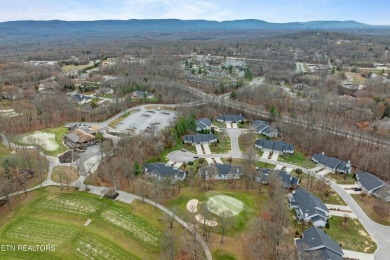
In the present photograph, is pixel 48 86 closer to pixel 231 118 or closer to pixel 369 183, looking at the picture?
pixel 231 118

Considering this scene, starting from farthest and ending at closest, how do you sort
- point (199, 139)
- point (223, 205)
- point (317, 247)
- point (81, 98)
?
1. point (81, 98)
2. point (199, 139)
3. point (223, 205)
4. point (317, 247)

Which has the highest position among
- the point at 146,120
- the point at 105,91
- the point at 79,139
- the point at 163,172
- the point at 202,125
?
the point at 105,91

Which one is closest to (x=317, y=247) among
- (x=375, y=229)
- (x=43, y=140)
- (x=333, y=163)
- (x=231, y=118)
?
(x=375, y=229)

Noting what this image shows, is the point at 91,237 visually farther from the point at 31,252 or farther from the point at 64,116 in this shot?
the point at 64,116

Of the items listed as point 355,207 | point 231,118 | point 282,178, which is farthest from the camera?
point 231,118

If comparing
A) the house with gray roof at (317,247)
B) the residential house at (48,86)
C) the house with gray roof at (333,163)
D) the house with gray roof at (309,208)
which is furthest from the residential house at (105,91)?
the house with gray roof at (317,247)

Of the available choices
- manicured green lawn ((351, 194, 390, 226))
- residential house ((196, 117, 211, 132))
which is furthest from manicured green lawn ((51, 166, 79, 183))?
manicured green lawn ((351, 194, 390, 226))

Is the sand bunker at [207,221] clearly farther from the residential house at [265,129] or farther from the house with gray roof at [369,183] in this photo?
the residential house at [265,129]
